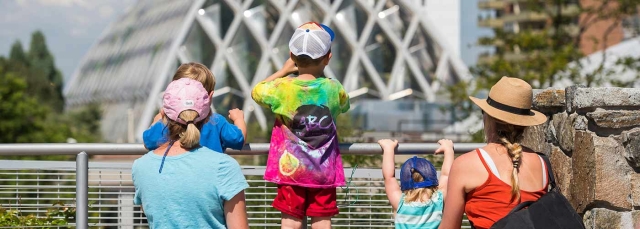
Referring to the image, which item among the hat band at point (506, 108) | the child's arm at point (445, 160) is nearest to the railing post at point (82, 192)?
the child's arm at point (445, 160)

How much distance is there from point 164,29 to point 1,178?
66553mm

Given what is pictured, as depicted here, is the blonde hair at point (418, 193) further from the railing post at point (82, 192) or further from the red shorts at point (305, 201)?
the railing post at point (82, 192)

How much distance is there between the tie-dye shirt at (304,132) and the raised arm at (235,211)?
800 mm

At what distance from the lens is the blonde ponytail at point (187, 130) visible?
4.27 metres

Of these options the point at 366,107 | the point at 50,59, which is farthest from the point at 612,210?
the point at 50,59

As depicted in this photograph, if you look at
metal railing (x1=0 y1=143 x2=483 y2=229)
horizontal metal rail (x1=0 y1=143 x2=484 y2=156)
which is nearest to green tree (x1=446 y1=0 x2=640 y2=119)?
metal railing (x1=0 y1=143 x2=483 y2=229)

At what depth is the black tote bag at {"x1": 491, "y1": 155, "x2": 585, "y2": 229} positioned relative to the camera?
4.35 meters

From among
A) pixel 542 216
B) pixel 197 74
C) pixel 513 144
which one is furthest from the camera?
pixel 197 74

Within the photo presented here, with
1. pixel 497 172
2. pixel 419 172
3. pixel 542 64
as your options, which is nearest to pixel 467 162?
pixel 497 172

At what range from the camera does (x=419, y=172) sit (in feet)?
16.6

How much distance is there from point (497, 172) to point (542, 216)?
0.28 meters

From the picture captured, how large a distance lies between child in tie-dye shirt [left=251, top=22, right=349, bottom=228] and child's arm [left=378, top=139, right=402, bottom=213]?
25 cm

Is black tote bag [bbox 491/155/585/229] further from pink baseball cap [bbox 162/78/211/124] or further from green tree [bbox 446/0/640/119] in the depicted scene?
green tree [bbox 446/0/640/119]

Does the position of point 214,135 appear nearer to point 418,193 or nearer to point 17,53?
point 418,193
